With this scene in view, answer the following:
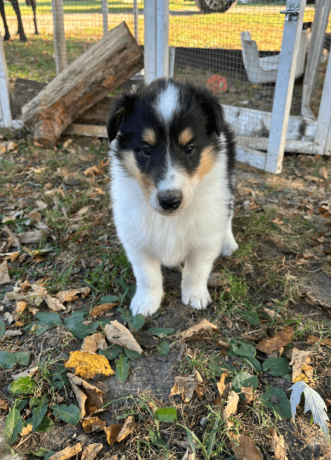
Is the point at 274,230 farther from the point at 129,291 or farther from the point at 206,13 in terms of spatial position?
the point at 206,13

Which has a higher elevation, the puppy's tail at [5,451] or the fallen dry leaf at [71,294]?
the puppy's tail at [5,451]

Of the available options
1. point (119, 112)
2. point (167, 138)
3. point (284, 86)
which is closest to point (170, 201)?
point (167, 138)

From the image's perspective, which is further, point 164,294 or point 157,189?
point 164,294

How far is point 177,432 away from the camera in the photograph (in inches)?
69.9

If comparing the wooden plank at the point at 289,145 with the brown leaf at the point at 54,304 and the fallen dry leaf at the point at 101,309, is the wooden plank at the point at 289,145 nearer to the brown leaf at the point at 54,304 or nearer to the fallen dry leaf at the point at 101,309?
the fallen dry leaf at the point at 101,309

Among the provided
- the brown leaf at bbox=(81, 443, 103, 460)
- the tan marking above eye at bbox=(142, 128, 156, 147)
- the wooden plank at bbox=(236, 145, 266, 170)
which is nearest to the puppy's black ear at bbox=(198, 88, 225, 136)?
the tan marking above eye at bbox=(142, 128, 156, 147)

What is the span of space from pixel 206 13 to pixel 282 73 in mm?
1625

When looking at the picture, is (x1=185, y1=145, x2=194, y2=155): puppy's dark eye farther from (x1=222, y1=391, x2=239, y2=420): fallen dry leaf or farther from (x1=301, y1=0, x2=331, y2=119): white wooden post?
(x1=301, y1=0, x2=331, y2=119): white wooden post

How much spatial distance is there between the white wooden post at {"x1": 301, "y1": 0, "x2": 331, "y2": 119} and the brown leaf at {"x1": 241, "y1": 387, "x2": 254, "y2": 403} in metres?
4.12

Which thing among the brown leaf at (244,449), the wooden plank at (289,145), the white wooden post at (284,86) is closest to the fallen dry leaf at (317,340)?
the brown leaf at (244,449)

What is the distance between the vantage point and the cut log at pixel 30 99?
546 centimetres

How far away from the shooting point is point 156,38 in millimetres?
4672

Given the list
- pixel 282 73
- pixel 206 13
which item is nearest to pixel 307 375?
pixel 282 73

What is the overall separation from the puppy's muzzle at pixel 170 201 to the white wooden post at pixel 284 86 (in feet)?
9.21
